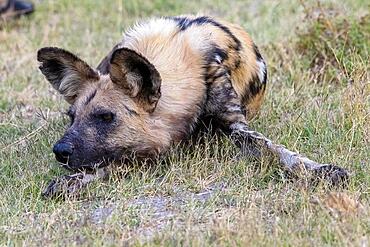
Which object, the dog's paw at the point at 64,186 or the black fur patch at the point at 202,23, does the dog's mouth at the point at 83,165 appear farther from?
the black fur patch at the point at 202,23

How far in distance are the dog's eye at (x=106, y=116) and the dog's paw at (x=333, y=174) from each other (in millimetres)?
1107

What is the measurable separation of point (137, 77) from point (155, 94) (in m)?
0.13

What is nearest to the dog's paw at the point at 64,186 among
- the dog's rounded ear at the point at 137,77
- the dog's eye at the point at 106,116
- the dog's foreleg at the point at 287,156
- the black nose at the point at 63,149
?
the black nose at the point at 63,149

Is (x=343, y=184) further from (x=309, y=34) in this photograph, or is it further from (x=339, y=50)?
(x=309, y=34)

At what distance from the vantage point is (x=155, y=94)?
4.73m

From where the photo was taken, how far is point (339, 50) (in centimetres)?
648

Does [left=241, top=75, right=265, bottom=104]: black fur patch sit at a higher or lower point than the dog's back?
lower

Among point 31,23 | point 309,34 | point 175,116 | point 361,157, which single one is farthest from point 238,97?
point 31,23

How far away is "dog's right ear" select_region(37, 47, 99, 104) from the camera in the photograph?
4.90m

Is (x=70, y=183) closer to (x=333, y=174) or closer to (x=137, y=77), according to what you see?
(x=137, y=77)

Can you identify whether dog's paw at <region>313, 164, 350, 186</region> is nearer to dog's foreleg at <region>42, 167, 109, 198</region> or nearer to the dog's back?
the dog's back

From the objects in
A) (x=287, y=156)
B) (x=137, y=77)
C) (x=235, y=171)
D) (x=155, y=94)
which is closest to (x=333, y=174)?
(x=287, y=156)

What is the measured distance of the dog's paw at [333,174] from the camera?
14.3ft

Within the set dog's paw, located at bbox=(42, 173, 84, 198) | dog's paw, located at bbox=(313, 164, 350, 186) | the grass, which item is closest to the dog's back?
the grass
